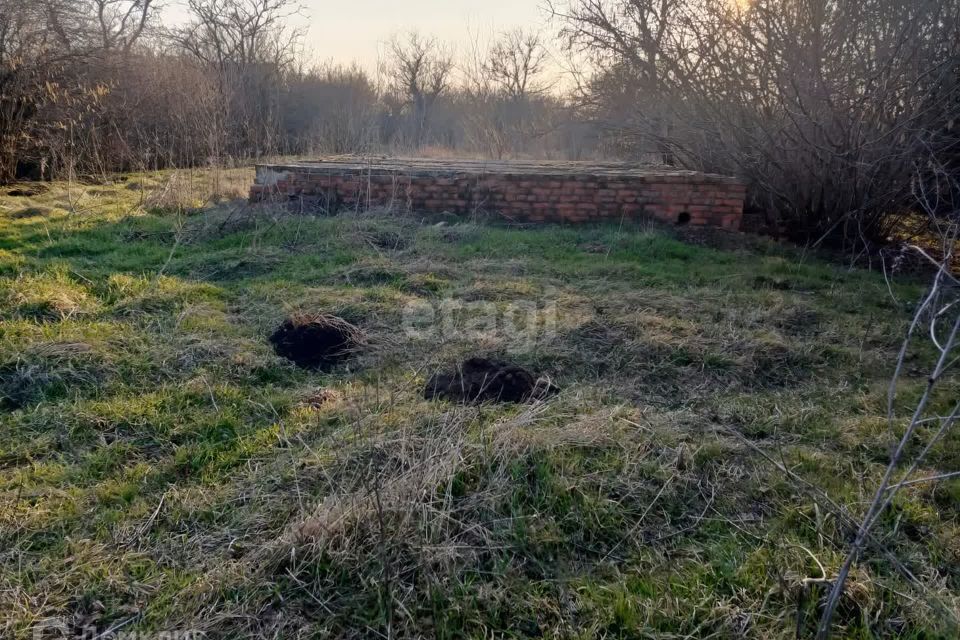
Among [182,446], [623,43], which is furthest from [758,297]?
[623,43]

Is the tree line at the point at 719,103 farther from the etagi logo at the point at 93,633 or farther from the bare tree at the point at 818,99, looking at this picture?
the etagi logo at the point at 93,633

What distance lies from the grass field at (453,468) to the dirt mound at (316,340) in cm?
12

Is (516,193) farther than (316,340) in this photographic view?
Yes

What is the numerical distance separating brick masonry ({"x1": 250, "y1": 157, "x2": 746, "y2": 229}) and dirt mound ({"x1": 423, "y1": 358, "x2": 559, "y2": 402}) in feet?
16.4

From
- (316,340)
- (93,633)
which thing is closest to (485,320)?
(316,340)

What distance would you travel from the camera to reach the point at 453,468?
8.70 feet

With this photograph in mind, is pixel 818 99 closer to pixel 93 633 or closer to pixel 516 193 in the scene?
pixel 516 193

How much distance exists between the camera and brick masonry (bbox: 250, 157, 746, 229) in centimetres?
825

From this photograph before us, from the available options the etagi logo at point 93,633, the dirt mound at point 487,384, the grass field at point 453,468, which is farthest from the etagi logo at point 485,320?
the etagi logo at point 93,633

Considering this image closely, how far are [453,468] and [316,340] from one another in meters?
2.03

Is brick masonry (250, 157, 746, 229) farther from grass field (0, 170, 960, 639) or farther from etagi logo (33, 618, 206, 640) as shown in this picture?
etagi logo (33, 618, 206, 640)

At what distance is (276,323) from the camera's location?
15.5ft

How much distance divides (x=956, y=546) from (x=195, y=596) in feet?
9.35

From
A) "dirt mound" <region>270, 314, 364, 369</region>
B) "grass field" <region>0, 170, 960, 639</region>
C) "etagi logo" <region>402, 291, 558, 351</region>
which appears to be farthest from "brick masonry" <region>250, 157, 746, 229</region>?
"dirt mound" <region>270, 314, 364, 369</region>
